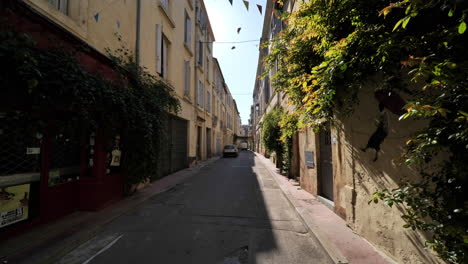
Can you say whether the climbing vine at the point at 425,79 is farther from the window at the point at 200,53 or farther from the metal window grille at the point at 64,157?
the window at the point at 200,53

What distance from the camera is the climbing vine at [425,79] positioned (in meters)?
1.52

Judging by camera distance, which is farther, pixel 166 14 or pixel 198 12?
pixel 198 12

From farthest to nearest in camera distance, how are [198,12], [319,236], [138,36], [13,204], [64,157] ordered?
[198,12], [138,36], [64,157], [319,236], [13,204]

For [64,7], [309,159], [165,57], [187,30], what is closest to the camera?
[64,7]

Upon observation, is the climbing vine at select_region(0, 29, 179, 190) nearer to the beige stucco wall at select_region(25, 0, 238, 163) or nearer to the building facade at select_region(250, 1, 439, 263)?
the beige stucco wall at select_region(25, 0, 238, 163)

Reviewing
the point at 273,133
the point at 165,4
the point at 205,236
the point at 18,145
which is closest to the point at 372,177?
the point at 205,236

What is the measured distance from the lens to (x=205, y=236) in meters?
3.44

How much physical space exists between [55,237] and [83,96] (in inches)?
96.4

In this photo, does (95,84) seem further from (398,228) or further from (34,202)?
(398,228)

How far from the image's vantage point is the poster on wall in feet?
10.2

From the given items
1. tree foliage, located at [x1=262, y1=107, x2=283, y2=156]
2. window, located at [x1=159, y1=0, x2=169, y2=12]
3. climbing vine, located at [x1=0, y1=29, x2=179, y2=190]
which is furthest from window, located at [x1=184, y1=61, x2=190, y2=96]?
climbing vine, located at [x1=0, y1=29, x2=179, y2=190]

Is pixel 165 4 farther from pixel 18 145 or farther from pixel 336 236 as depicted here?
pixel 336 236

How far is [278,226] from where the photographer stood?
12.8 feet

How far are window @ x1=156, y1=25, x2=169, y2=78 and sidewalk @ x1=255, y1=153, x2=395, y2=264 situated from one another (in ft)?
24.1
